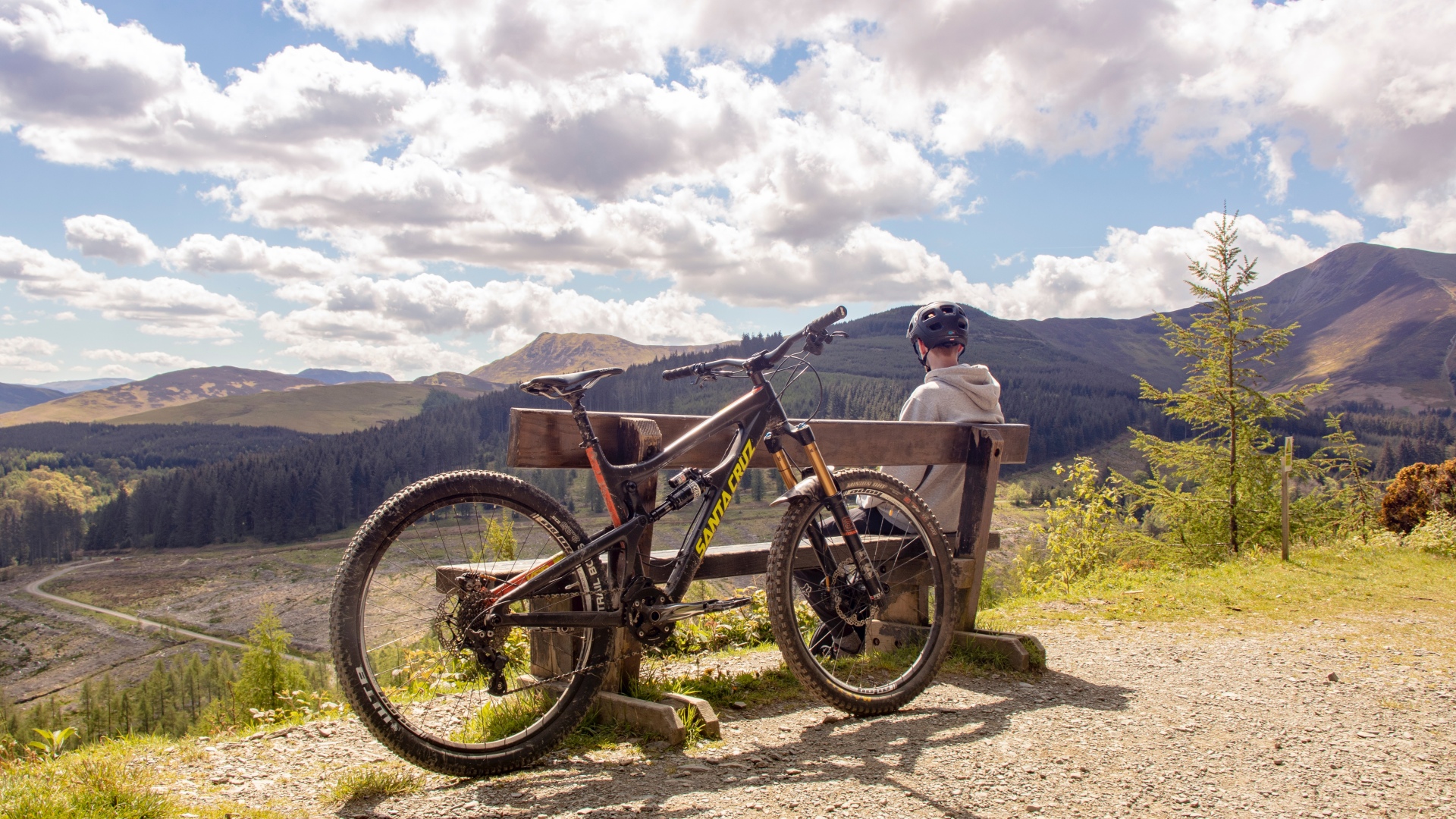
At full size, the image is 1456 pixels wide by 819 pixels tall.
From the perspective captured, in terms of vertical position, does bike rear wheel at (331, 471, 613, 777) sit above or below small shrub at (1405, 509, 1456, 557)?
above

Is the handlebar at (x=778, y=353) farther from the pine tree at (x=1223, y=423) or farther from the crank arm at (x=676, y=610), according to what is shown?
the pine tree at (x=1223, y=423)

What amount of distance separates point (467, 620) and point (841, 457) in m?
2.58

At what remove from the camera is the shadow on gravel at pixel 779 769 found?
10.8 feet

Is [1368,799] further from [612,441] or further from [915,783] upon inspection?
[612,441]

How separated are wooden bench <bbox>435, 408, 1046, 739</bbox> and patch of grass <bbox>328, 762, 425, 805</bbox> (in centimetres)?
83

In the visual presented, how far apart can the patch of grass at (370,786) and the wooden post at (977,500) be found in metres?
3.92

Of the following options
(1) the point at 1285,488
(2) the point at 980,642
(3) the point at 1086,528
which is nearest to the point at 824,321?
(2) the point at 980,642

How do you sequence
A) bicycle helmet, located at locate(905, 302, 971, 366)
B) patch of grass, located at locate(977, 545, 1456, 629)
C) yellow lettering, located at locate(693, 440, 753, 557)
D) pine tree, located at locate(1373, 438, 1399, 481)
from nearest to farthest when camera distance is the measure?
yellow lettering, located at locate(693, 440, 753, 557) < bicycle helmet, located at locate(905, 302, 971, 366) < patch of grass, located at locate(977, 545, 1456, 629) < pine tree, located at locate(1373, 438, 1399, 481)

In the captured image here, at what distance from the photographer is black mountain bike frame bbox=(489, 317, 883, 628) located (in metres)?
3.77

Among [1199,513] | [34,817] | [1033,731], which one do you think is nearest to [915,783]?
[1033,731]

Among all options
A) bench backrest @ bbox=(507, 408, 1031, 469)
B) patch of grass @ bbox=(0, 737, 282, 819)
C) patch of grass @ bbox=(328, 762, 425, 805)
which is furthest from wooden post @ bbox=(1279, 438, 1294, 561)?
patch of grass @ bbox=(0, 737, 282, 819)

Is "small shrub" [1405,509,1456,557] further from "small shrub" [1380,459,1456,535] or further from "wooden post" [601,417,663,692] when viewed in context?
"wooden post" [601,417,663,692]

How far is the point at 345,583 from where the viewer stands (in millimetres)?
3348

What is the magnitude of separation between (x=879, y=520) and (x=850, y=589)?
1040mm
